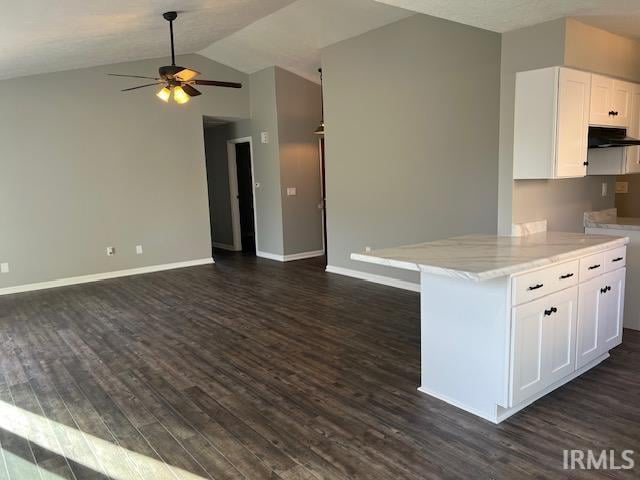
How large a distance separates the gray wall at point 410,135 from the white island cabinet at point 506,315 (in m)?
1.60

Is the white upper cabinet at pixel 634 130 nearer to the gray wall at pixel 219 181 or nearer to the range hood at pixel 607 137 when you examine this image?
the range hood at pixel 607 137

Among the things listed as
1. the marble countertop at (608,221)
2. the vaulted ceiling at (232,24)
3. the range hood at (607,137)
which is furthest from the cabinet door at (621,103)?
the marble countertop at (608,221)

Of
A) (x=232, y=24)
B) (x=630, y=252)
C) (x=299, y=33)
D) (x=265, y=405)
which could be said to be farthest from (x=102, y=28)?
(x=630, y=252)

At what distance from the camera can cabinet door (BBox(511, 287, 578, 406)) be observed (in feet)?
8.23

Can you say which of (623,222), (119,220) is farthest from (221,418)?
(119,220)

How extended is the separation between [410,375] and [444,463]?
38.8 inches

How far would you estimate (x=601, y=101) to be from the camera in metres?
3.50

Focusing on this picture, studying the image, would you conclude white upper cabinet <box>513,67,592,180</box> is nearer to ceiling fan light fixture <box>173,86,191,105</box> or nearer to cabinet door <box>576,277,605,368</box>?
cabinet door <box>576,277,605,368</box>

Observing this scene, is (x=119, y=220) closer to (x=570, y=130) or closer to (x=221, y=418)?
(x=221, y=418)

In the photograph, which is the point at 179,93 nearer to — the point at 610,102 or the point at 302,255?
the point at 302,255

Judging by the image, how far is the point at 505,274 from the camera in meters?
2.37

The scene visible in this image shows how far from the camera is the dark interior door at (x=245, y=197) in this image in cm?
871

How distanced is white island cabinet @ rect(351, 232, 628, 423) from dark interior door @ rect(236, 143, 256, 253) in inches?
240

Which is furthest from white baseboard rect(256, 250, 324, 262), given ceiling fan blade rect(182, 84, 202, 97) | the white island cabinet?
the white island cabinet
